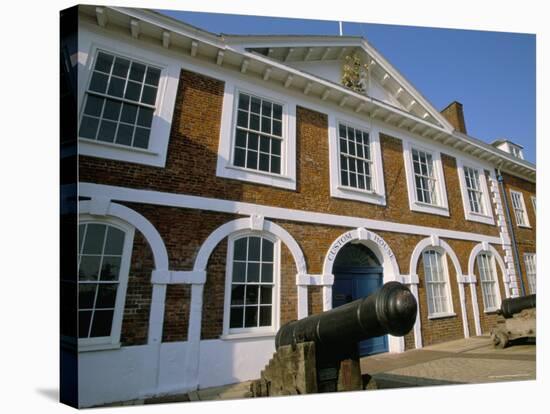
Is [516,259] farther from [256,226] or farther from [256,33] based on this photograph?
[256,33]

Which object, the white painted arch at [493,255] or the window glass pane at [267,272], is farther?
the white painted arch at [493,255]

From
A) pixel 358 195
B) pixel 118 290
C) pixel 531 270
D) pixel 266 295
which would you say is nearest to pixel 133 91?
pixel 118 290

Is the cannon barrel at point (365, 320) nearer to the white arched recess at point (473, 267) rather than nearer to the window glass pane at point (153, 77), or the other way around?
the window glass pane at point (153, 77)

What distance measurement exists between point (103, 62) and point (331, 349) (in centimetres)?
468

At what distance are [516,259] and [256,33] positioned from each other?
25.7 ft

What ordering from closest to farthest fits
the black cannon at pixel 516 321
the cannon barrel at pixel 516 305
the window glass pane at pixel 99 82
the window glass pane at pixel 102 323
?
1. the window glass pane at pixel 102 323
2. the window glass pane at pixel 99 82
3. the black cannon at pixel 516 321
4. the cannon barrel at pixel 516 305

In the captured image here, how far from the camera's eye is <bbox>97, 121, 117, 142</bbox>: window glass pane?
4.28 m

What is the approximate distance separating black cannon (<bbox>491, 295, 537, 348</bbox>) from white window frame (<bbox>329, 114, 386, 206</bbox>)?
3.27 m

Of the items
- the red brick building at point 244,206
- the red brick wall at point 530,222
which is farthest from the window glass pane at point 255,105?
the red brick wall at point 530,222

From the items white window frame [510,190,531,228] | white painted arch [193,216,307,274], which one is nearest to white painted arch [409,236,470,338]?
white window frame [510,190,531,228]

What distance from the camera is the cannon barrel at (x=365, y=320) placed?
288cm

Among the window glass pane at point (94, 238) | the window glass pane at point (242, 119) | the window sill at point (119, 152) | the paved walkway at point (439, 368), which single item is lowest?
the paved walkway at point (439, 368)

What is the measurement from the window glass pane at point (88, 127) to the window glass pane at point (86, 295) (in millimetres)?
1865

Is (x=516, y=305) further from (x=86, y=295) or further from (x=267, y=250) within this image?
(x=86, y=295)
